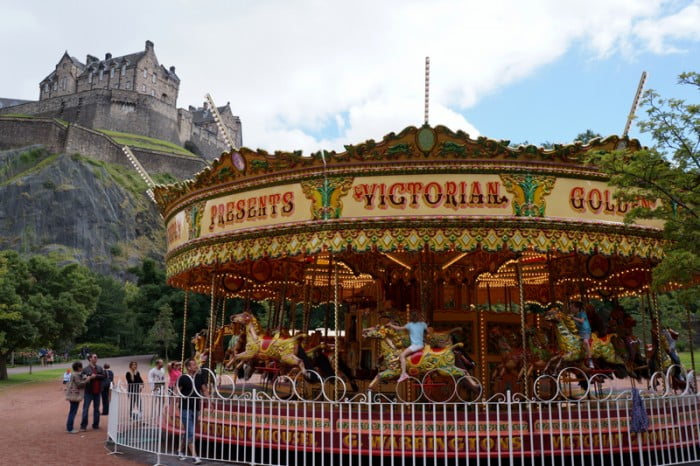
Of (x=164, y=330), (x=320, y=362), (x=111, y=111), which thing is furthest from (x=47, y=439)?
(x=111, y=111)

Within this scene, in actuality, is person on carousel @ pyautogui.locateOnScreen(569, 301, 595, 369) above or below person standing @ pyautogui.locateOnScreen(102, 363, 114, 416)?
above

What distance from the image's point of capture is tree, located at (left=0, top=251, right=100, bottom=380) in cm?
2656

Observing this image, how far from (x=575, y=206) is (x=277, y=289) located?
958 cm

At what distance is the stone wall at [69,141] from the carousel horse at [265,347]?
7070cm

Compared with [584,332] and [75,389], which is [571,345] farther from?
[75,389]

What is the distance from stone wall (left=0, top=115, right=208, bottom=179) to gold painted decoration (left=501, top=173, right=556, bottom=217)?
241 ft

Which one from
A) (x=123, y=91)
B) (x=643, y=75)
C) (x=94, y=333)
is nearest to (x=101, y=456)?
(x=643, y=75)

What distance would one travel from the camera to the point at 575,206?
9438 mm

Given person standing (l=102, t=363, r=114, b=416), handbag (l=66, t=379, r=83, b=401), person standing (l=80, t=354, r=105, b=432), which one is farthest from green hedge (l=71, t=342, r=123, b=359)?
handbag (l=66, t=379, r=83, b=401)

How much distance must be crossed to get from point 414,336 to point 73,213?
70.6 metres

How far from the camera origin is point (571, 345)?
10.1 meters

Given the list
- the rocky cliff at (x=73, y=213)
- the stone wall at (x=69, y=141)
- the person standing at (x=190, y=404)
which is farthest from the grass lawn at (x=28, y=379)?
the stone wall at (x=69, y=141)

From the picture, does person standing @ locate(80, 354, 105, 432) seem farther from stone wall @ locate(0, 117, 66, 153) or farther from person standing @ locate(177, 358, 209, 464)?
stone wall @ locate(0, 117, 66, 153)

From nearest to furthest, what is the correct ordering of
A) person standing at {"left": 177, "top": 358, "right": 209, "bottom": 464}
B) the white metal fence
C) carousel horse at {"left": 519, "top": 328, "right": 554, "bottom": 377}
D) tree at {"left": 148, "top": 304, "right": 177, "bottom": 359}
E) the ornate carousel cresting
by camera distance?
the white metal fence < the ornate carousel cresting < person standing at {"left": 177, "top": 358, "right": 209, "bottom": 464} < carousel horse at {"left": 519, "top": 328, "right": 554, "bottom": 377} < tree at {"left": 148, "top": 304, "right": 177, "bottom": 359}
